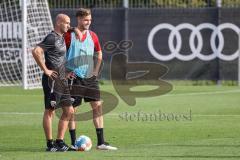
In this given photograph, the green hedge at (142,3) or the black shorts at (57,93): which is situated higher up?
the green hedge at (142,3)

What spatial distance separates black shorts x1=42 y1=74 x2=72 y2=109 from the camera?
492 inches

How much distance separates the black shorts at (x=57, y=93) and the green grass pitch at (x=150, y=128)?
0.78 meters

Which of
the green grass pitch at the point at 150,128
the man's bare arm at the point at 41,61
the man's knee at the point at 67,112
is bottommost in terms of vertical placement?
the green grass pitch at the point at 150,128

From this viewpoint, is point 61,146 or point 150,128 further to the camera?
point 150,128

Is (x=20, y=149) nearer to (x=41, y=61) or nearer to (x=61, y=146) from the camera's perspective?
(x=61, y=146)

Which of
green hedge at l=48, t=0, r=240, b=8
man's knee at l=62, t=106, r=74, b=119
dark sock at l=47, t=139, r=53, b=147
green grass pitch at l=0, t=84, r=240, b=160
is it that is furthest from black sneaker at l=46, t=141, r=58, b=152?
green hedge at l=48, t=0, r=240, b=8

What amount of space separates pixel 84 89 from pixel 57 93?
22.2 inches

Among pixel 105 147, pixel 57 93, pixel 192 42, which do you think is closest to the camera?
pixel 57 93

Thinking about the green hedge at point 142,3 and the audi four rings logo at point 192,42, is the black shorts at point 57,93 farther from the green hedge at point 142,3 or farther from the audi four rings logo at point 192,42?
the green hedge at point 142,3

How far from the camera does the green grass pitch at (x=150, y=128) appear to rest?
11953 mm

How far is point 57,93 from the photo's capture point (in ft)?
41.0

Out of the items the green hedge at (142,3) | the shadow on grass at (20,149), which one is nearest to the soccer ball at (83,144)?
the shadow on grass at (20,149)

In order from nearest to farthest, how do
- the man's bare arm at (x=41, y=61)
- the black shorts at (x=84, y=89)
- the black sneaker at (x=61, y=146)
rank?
the man's bare arm at (x=41, y=61), the black sneaker at (x=61, y=146), the black shorts at (x=84, y=89)

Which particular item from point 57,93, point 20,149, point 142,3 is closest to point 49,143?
point 20,149
